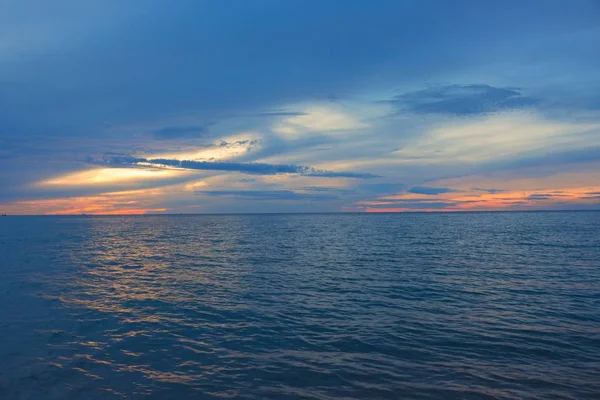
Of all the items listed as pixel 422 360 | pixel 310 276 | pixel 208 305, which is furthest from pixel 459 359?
pixel 310 276

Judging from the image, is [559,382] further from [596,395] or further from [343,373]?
[343,373]

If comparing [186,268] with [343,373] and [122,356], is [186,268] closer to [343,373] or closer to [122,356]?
[122,356]

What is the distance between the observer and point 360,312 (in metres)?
25.6

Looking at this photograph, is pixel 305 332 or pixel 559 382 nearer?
pixel 559 382

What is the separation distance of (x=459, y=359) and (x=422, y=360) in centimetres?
160

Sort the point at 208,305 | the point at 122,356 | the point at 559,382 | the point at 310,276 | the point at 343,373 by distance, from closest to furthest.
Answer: the point at 559,382 < the point at 343,373 < the point at 122,356 < the point at 208,305 < the point at 310,276

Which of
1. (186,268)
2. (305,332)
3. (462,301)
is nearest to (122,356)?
(305,332)

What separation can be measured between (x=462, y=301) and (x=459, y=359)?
39.0 feet

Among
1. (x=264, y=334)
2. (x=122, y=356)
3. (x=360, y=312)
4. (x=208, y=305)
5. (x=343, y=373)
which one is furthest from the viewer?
(x=208, y=305)

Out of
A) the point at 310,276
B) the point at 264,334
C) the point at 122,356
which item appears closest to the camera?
the point at 122,356

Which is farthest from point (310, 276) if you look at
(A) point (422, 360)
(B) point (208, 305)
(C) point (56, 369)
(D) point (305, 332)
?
(C) point (56, 369)

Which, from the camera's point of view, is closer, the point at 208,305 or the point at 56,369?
the point at 56,369

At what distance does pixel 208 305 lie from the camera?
28.0 meters

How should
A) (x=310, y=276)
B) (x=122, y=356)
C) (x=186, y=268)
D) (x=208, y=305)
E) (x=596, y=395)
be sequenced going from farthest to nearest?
(x=186, y=268)
(x=310, y=276)
(x=208, y=305)
(x=122, y=356)
(x=596, y=395)
